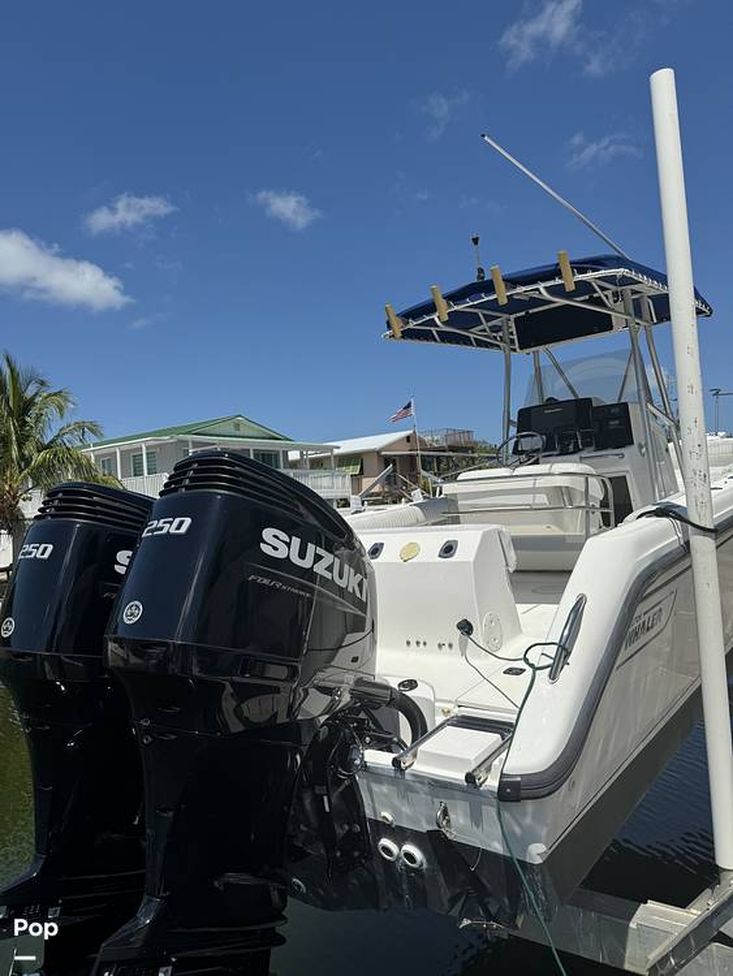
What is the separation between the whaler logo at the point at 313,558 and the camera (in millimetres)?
2150

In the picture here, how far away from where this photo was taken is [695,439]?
2.37 m

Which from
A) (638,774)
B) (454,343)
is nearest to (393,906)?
(638,774)

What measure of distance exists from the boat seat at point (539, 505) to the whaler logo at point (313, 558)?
6.22 ft

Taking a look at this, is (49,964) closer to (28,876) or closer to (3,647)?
(28,876)

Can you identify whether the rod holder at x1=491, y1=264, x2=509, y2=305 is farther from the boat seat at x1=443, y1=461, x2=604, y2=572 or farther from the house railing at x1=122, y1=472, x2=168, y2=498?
the house railing at x1=122, y1=472, x2=168, y2=498

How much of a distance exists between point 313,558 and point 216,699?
0.52 metres

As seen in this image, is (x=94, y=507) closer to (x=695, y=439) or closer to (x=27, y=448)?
(x=695, y=439)

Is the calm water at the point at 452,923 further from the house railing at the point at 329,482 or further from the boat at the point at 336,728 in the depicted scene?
the house railing at the point at 329,482

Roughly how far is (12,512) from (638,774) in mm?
12231

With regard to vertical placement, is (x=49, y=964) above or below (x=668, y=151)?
below

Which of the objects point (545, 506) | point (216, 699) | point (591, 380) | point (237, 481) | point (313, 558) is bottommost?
point (216, 699)

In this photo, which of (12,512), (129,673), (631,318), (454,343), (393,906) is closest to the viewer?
(129,673)

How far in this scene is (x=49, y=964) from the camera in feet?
7.41

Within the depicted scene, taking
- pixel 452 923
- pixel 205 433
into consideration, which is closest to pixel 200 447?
pixel 205 433
